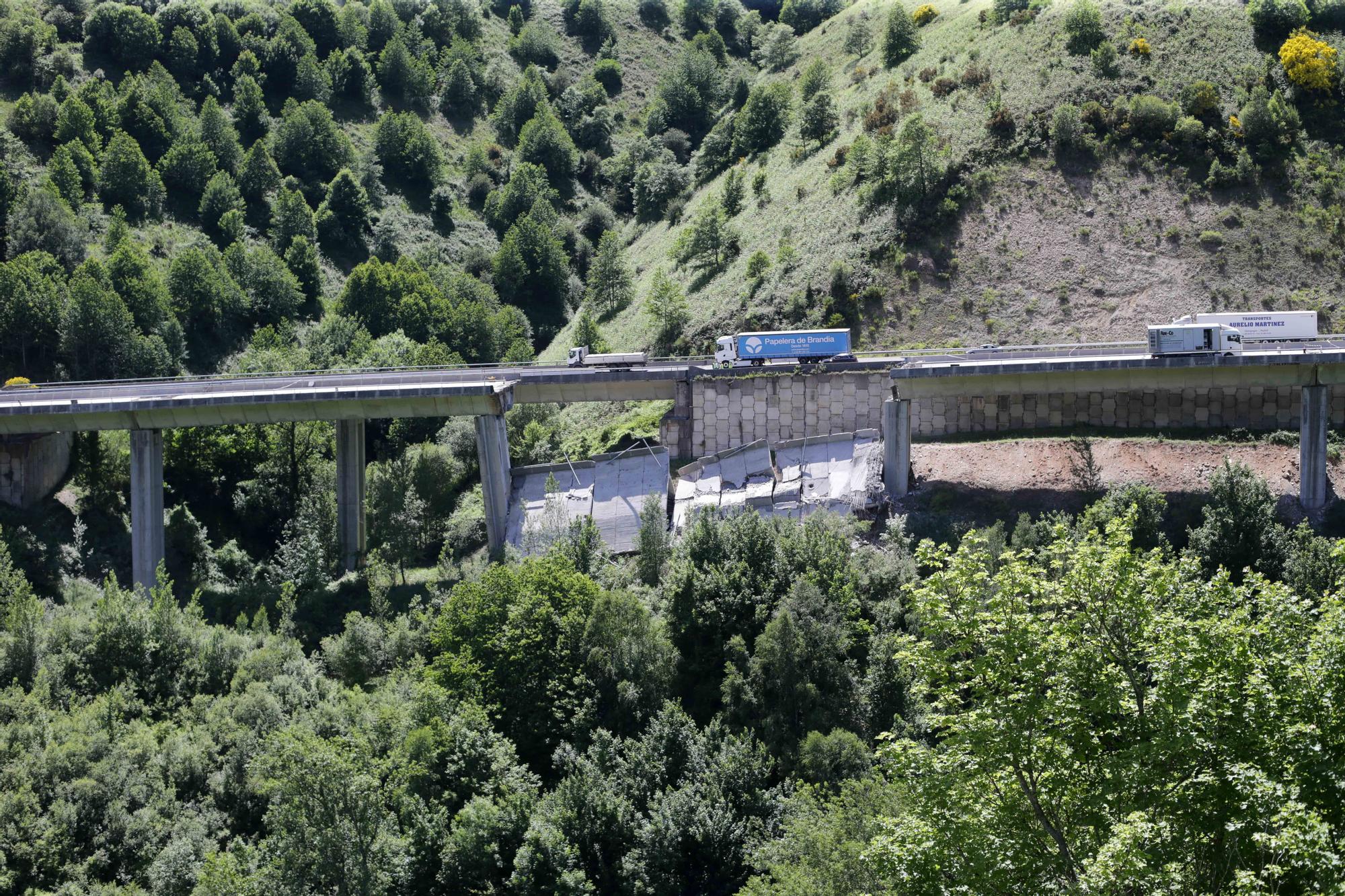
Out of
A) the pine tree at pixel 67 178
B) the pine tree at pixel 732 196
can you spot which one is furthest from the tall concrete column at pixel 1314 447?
the pine tree at pixel 67 178

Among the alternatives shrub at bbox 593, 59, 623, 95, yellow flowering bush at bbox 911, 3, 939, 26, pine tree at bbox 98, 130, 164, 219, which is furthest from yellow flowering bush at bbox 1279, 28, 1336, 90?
pine tree at bbox 98, 130, 164, 219

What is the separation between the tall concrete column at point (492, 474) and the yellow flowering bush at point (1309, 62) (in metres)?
57.0

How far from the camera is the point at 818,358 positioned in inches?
2938

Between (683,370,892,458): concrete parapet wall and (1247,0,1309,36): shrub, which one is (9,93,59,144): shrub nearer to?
(683,370,892,458): concrete parapet wall

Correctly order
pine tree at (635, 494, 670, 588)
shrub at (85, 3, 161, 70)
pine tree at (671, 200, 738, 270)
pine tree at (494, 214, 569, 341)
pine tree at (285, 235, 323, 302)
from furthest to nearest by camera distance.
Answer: shrub at (85, 3, 161, 70), pine tree at (494, 214, 569, 341), pine tree at (285, 235, 323, 302), pine tree at (671, 200, 738, 270), pine tree at (635, 494, 670, 588)

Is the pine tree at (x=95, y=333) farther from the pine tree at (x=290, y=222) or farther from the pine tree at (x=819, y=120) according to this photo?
the pine tree at (x=819, y=120)

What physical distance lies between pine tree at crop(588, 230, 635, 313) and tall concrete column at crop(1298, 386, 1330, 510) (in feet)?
168

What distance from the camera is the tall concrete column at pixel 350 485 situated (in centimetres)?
7500

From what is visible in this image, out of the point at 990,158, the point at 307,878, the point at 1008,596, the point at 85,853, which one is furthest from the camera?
the point at 990,158

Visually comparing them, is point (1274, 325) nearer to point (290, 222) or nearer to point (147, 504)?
point (147, 504)

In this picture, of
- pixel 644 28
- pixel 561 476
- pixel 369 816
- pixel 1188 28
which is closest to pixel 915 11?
pixel 1188 28

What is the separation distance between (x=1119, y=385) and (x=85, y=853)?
48.1 metres

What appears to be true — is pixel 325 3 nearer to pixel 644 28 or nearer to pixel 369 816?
pixel 644 28

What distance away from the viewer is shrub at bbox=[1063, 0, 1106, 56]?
98688 millimetres
